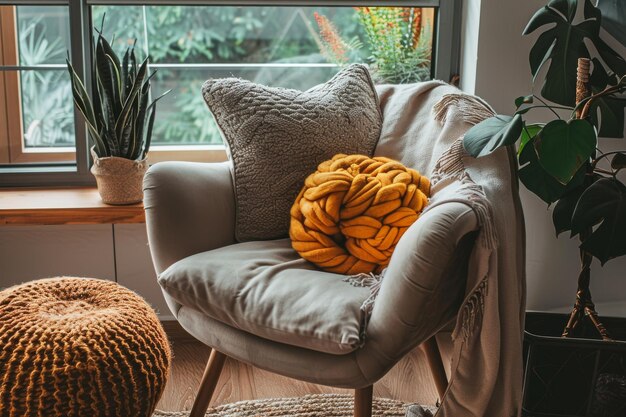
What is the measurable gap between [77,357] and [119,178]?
890mm

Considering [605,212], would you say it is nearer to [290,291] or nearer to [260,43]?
[290,291]

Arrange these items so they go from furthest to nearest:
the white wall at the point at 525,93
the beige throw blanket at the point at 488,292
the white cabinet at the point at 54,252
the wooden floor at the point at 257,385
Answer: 1. the white cabinet at the point at 54,252
2. the white wall at the point at 525,93
3. the wooden floor at the point at 257,385
4. the beige throw blanket at the point at 488,292

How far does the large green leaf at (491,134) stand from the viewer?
1.57 meters

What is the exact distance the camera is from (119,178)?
2184 millimetres

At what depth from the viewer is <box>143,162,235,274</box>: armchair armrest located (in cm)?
173

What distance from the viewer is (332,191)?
1.68 metres

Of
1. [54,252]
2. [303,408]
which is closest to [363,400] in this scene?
[303,408]

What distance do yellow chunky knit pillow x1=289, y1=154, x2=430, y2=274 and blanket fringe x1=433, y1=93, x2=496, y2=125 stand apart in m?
0.19

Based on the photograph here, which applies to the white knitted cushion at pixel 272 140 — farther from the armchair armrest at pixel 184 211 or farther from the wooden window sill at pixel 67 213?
the wooden window sill at pixel 67 213

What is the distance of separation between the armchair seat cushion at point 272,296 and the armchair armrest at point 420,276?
6cm

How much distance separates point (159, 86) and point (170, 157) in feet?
0.78

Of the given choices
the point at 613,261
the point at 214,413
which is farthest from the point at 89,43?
the point at 613,261

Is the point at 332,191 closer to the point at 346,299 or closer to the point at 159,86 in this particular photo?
the point at 346,299

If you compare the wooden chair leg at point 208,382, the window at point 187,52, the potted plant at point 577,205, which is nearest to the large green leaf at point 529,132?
the potted plant at point 577,205
